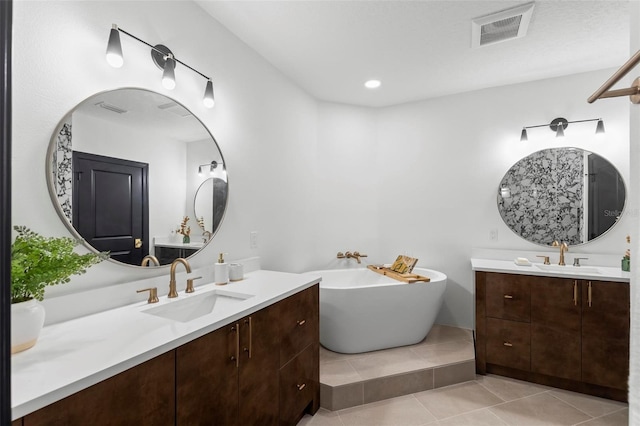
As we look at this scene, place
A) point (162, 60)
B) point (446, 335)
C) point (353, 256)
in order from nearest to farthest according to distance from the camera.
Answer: point (162, 60), point (446, 335), point (353, 256)

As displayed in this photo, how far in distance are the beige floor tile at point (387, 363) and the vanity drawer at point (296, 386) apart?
0.47 meters

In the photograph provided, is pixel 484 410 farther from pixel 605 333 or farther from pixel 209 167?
pixel 209 167

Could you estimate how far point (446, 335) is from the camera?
2965mm

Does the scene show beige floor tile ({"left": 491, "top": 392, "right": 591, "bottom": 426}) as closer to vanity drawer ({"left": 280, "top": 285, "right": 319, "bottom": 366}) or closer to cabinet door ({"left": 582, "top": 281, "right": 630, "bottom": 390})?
cabinet door ({"left": 582, "top": 281, "right": 630, "bottom": 390})

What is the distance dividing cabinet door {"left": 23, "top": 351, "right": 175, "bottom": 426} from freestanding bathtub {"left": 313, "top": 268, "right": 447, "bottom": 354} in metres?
1.55

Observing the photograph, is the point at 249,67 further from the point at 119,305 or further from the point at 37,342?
the point at 37,342

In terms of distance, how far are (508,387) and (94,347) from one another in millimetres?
2715

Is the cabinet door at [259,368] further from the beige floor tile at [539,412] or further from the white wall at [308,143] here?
the beige floor tile at [539,412]

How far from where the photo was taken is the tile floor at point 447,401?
1.98 meters

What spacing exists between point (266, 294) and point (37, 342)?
0.87m

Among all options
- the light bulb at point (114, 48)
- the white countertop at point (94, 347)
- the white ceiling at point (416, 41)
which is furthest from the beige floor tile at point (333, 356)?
the white ceiling at point (416, 41)

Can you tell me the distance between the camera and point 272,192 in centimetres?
261

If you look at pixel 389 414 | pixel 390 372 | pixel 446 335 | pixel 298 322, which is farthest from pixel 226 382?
pixel 446 335

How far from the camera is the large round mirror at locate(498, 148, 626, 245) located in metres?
2.68
